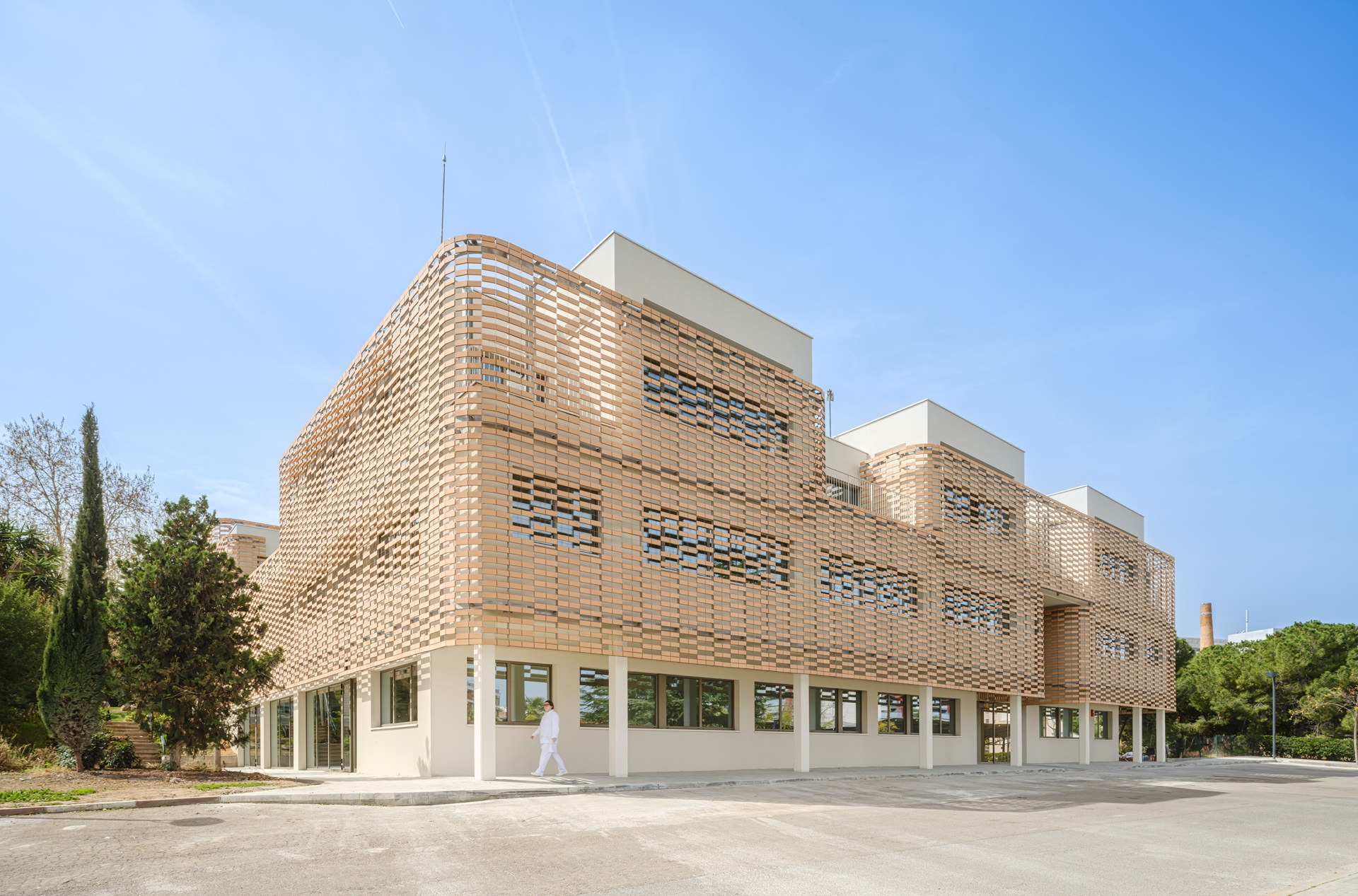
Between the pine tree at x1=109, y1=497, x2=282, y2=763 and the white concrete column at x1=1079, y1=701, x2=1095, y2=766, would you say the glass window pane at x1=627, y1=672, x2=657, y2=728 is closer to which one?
the pine tree at x1=109, y1=497, x2=282, y2=763

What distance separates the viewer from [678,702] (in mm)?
21375

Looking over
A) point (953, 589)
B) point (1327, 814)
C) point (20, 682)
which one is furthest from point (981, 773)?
point (20, 682)

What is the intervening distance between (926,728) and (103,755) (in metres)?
20.9

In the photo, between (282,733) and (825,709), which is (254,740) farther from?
(825,709)

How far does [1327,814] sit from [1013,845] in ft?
28.6

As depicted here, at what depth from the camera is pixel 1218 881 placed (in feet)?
28.1

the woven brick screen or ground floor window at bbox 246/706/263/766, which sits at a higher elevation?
the woven brick screen

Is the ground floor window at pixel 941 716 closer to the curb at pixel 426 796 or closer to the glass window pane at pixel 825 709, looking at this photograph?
the glass window pane at pixel 825 709

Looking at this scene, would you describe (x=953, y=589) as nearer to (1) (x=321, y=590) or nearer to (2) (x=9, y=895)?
(1) (x=321, y=590)

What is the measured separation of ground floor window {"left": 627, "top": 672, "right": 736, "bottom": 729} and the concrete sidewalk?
125cm

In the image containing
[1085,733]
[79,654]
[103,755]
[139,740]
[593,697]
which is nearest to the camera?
[79,654]

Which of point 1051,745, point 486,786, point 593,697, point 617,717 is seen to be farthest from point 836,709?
point 1051,745

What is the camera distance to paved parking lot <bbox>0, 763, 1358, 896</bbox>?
7562mm

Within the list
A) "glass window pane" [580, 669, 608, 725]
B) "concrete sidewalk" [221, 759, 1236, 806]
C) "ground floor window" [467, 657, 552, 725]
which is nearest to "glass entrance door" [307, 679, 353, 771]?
"concrete sidewalk" [221, 759, 1236, 806]
